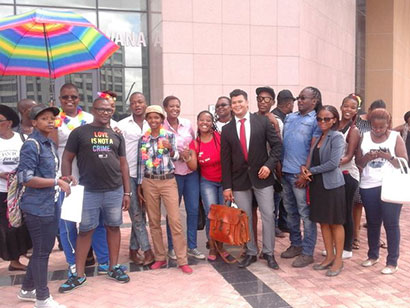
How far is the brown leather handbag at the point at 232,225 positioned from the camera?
15.4 ft

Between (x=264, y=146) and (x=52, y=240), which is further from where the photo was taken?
(x=264, y=146)

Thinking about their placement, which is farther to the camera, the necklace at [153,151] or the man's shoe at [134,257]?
the man's shoe at [134,257]

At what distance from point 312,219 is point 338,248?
0.42 metres

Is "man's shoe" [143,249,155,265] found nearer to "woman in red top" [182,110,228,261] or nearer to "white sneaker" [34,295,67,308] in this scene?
"woman in red top" [182,110,228,261]

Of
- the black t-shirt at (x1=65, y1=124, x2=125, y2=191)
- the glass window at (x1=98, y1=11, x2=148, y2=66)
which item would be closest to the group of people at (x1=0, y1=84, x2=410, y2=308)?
the black t-shirt at (x1=65, y1=124, x2=125, y2=191)

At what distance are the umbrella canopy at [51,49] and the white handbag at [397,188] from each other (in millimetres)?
3357

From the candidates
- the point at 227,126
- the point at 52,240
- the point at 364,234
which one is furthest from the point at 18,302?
the point at 364,234

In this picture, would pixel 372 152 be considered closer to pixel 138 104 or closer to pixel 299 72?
pixel 138 104

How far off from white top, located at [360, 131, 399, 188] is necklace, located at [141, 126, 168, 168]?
229 centimetres

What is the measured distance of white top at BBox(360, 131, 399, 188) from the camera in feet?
15.1

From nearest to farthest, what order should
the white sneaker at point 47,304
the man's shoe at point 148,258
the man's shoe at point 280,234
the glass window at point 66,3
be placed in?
the white sneaker at point 47,304 < the man's shoe at point 148,258 < the man's shoe at point 280,234 < the glass window at point 66,3

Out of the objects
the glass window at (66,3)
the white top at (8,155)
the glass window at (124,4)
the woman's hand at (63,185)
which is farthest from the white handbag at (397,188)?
the glass window at (66,3)

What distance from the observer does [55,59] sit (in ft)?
15.8

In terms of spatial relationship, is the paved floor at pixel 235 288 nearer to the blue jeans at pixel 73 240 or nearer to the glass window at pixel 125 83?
the blue jeans at pixel 73 240
